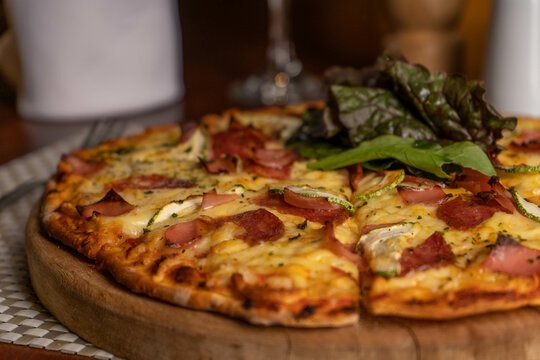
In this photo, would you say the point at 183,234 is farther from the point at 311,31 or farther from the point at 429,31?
the point at 311,31

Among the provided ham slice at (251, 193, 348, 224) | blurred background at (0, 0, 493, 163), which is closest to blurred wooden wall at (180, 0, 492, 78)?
blurred background at (0, 0, 493, 163)

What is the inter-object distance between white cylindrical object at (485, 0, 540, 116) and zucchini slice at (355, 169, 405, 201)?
134cm

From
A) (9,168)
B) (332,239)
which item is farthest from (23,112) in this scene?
(332,239)

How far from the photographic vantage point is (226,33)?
5.75 meters

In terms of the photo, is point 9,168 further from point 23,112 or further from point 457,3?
point 457,3

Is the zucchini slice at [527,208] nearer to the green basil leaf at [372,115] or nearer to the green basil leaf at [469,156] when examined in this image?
the green basil leaf at [469,156]

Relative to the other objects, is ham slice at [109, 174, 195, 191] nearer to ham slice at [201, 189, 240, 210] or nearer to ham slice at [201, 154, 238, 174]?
ham slice at [201, 154, 238, 174]

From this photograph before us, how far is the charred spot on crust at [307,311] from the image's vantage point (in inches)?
49.1

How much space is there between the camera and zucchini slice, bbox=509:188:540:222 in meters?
1.55

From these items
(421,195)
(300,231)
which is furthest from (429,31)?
(300,231)

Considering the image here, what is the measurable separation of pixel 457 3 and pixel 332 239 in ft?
8.07

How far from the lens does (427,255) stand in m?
1.42

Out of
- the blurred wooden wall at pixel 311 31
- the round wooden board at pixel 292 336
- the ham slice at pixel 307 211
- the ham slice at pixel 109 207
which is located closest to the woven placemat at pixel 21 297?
the round wooden board at pixel 292 336

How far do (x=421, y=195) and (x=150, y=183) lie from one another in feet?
2.48
